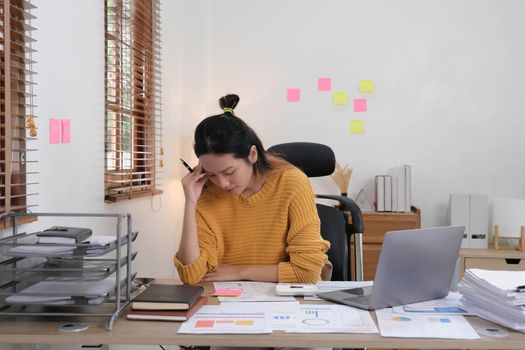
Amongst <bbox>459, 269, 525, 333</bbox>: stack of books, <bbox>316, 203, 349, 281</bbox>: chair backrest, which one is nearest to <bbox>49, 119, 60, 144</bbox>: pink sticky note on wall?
<bbox>316, 203, 349, 281</bbox>: chair backrest

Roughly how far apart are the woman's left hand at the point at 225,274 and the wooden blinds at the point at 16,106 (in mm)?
604

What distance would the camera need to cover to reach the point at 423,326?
1396 millimetres

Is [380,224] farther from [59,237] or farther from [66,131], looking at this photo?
[59,237]

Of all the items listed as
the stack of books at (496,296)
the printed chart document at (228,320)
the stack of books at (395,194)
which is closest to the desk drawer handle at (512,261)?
the stack of books at (395,194)

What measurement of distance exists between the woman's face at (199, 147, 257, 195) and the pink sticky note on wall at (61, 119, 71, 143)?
1.79ft

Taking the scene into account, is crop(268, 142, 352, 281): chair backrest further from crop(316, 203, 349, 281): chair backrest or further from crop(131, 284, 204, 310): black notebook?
crop(131, 284, 204, 310): black notebook

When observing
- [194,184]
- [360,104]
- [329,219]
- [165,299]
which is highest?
[360,104]

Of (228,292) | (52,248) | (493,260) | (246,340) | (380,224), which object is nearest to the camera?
(246,340)

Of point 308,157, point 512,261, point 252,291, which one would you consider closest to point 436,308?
point 252,291

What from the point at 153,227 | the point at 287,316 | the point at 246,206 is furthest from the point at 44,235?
the point at 153,227

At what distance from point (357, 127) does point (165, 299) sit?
10.2 feet

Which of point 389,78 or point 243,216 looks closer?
point 243,216

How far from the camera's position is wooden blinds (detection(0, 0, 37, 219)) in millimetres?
1709

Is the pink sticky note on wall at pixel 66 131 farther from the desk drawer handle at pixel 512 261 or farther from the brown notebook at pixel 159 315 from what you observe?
the desk drawer handle at pixel 512 261
